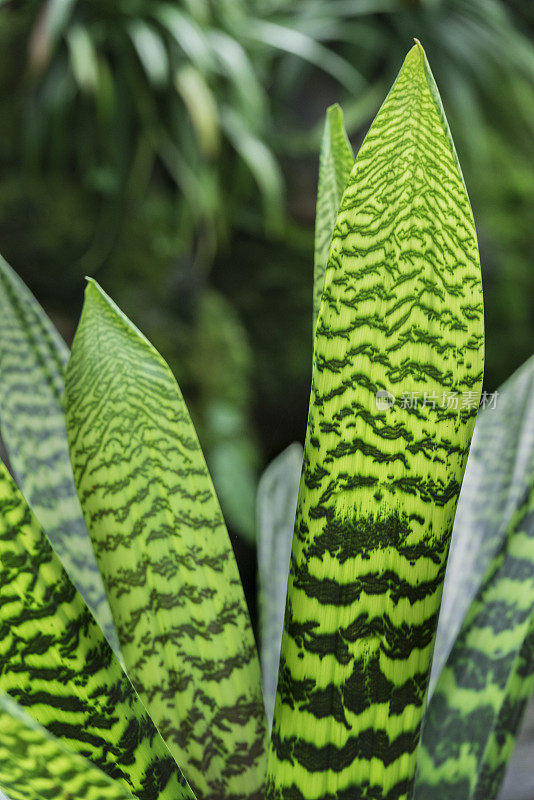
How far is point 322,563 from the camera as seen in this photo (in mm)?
186

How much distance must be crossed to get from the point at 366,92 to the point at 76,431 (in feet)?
3.87

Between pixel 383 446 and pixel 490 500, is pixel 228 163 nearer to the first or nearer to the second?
pixel 490 500

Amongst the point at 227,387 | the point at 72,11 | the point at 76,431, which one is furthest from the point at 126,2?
the point at 76,431

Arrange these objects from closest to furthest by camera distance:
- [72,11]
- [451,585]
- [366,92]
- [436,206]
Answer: [436,206] → [451,585] → [72,11] → [366,92]

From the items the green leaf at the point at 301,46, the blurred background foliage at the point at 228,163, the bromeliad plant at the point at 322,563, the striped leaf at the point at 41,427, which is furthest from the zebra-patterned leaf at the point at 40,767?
the green leaf at the point at 301,46

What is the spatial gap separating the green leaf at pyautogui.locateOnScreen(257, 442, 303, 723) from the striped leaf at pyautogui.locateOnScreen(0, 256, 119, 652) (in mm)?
98

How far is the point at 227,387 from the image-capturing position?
44.5 inches

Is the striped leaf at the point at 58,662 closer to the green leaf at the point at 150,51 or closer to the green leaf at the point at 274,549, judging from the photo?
the green leaf at the point at 274,549

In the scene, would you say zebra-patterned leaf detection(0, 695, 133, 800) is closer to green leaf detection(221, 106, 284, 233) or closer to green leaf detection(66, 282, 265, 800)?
green leaf detection(66, 282, 265, 800)

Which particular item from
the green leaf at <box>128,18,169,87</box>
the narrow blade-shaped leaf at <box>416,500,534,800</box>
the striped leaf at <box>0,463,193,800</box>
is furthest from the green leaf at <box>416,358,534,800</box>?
the green leaf at <box>128,18,169,87</box>

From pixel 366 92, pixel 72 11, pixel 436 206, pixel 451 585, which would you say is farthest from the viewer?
pixel 366 92

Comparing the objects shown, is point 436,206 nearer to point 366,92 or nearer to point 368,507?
point 368,507

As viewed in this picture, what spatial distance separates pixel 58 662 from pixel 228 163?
1075 millimetres

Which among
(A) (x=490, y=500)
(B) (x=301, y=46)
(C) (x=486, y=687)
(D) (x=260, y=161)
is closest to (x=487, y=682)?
(C) (x=486, y=687)
